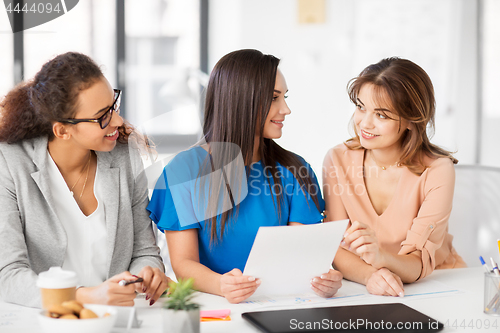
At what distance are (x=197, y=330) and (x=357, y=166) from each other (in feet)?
3.13

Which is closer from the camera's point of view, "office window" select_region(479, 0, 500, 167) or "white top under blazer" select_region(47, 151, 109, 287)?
"white top under blazer" select_region(47, 151, 109, 287)

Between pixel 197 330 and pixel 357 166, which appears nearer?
pixel 197 330

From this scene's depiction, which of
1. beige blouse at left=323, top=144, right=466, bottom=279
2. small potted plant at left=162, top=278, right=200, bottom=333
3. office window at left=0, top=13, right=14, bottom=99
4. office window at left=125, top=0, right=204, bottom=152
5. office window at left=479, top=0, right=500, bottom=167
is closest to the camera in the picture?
small potted plant at left=162, top=278, right=200, bottom=333

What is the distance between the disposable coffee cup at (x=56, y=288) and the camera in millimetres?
848

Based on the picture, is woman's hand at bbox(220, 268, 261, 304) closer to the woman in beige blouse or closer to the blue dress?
the blue dress

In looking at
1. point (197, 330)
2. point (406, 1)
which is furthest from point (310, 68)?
point (197, 330)

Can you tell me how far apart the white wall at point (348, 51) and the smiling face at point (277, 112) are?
225cm

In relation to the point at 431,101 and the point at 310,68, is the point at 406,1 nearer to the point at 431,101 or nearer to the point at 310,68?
the point at 310,68

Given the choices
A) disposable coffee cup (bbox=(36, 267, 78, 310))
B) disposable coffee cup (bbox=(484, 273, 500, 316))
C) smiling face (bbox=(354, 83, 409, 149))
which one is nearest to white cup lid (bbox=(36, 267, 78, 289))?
disposable coffee cup (bbox=(36, 267, 78, 310))

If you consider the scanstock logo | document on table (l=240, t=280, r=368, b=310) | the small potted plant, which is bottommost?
document on table (l=240, t=280, r=368, b=310)

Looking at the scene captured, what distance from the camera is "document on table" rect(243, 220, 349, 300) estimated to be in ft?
3.46

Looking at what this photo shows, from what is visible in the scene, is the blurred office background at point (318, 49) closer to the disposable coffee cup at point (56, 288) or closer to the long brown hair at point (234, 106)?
the long brown hair at point (234, 106)

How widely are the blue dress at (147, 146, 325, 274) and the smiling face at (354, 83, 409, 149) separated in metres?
0.30

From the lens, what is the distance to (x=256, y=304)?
108 centimetres
